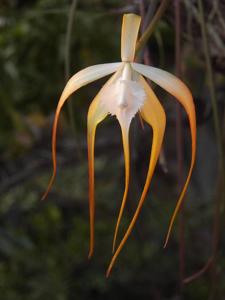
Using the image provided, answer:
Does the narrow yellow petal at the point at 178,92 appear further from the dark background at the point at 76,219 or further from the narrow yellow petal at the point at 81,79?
the dark background at the point at 76,219

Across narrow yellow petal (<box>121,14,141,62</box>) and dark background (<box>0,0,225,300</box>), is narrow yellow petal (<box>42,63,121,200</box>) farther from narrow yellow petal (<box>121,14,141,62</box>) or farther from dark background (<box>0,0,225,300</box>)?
dark background (<box>0,0,225,300</box>)

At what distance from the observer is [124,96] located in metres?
0.49

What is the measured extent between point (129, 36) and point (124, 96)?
0.16 feet

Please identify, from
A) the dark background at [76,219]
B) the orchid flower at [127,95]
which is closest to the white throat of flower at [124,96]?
the orchid flower at [127,95]

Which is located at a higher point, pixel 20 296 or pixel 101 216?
pixel 101 216

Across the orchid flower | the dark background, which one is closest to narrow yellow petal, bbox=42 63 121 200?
the orchid flower

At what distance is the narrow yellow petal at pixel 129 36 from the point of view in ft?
1.63

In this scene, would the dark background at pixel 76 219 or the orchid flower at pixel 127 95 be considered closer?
the orchid flower at pixel 127 95

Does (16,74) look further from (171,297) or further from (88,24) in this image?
(171,297)

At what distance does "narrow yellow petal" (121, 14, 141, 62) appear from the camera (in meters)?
0.50

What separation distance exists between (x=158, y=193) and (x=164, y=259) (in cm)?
54

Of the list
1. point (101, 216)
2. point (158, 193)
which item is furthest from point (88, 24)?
point (158, 193)

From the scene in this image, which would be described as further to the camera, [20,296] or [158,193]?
[158,193]

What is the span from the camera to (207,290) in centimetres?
132
